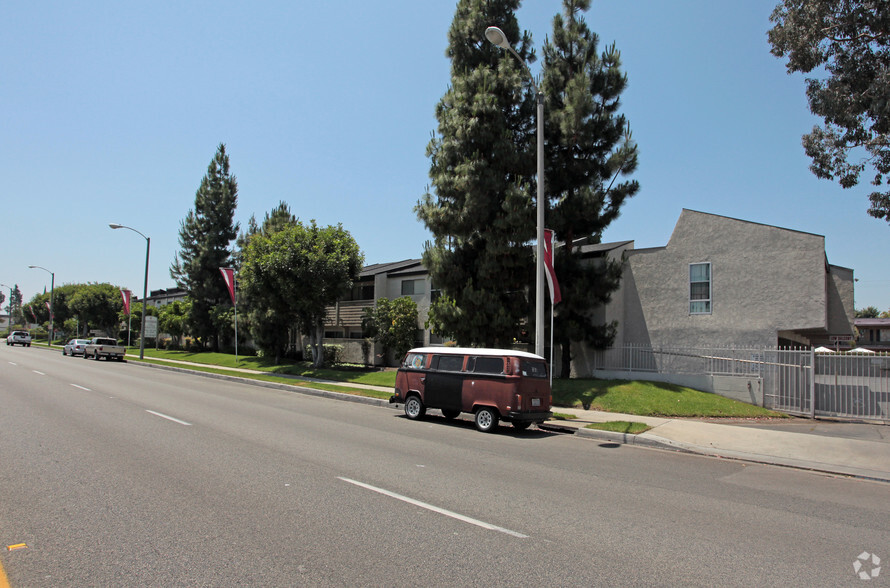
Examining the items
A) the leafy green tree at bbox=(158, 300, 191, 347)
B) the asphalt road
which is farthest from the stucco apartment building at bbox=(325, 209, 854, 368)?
the leafy green tree at bbox=(158, 300, 191, 347)

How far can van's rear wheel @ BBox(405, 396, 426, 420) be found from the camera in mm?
13980

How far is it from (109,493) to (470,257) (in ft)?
51.3

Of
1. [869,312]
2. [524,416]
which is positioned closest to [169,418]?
[524,416]

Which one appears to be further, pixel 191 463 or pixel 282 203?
pixel 282 203

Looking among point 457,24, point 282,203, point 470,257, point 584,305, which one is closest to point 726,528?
point 584,305

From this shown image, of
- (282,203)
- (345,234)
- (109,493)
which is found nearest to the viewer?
(109,493)

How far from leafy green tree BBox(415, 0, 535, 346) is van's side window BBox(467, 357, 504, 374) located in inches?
255

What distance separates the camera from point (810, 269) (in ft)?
57.4

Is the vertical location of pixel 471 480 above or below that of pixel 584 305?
below

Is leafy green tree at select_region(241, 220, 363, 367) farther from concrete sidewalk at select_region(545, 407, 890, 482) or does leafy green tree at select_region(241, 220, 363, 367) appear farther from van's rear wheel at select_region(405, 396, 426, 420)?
concrete sidewalk at select_region(545, 407, 890, 482)

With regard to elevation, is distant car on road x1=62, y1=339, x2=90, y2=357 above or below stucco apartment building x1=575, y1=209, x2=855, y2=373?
below

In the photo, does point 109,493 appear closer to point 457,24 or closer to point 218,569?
point 218,569

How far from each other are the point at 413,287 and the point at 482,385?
18.1 meters

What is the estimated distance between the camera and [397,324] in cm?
2734
